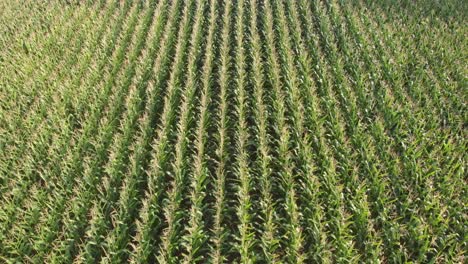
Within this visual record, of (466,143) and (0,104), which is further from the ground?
(466,143)

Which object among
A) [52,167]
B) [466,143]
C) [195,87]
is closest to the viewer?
[52,167]

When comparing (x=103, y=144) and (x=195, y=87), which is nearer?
(x=103, y=144)

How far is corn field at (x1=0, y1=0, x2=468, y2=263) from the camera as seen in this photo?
3.46 m

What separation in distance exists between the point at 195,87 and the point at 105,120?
1.11m

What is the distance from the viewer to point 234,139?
179 inches

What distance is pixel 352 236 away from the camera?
3.37 m

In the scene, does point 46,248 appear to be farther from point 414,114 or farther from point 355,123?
point 414,114

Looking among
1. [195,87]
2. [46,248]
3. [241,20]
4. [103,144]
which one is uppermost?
[241,20]

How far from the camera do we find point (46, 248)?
11.1 ft

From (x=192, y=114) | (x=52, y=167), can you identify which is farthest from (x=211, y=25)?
(x=52, y=167)

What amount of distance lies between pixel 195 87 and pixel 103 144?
134cm

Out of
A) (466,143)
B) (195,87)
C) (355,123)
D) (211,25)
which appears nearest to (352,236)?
(355,123)

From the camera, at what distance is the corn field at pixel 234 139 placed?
3.46 metres

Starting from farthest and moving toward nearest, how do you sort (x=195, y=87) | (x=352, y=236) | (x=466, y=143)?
(x=195, y=87) < (x=466, y=143) < (x=352, y=236)
